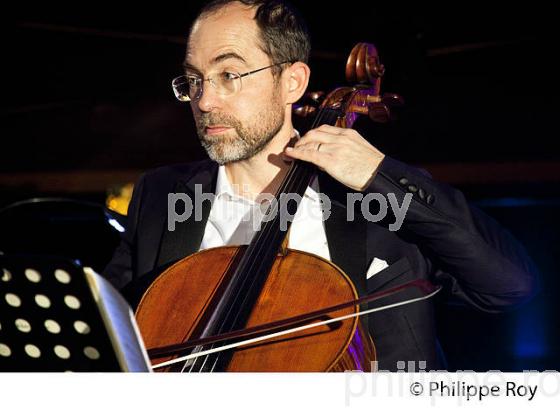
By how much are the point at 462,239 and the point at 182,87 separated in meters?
0.77

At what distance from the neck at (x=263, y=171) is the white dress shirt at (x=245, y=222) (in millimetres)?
29

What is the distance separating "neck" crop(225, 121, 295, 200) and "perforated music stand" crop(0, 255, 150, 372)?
0.93 meters

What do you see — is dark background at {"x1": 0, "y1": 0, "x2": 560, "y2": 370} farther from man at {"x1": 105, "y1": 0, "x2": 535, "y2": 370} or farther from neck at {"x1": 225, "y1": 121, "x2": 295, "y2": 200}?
neck at {"x1": 225, "y1": 121, "x2": 295, "y2": 200}

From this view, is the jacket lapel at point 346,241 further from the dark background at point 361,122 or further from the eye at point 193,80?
the dark background at point 361,122

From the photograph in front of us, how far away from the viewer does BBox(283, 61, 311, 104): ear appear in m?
1.93

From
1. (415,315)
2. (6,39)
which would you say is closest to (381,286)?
(415,315)

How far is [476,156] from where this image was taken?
9.70ft

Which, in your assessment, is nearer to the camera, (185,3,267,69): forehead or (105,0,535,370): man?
(105,0,535,370): man

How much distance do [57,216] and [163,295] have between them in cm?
142

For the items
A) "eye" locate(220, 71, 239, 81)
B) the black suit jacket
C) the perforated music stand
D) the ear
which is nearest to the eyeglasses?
"eye" locate(220, 71, 239, 81)

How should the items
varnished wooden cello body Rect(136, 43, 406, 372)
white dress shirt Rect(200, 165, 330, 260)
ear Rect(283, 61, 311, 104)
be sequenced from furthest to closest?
ear Rect(283, 61, 311, 104), white dress shirt Rect(200, 165, 330, 260), varnished wooden cello body Rect(136, 43, 406, 372)

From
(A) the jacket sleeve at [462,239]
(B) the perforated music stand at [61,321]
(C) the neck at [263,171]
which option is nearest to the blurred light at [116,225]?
(C) the neck at [263,171]

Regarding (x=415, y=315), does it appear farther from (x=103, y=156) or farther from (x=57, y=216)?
(x=103, y=156)

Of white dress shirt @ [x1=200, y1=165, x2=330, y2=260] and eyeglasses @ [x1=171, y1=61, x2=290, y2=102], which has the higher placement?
eyeglasses @ [x1=171, y1=61, x2=290, y2=102]
